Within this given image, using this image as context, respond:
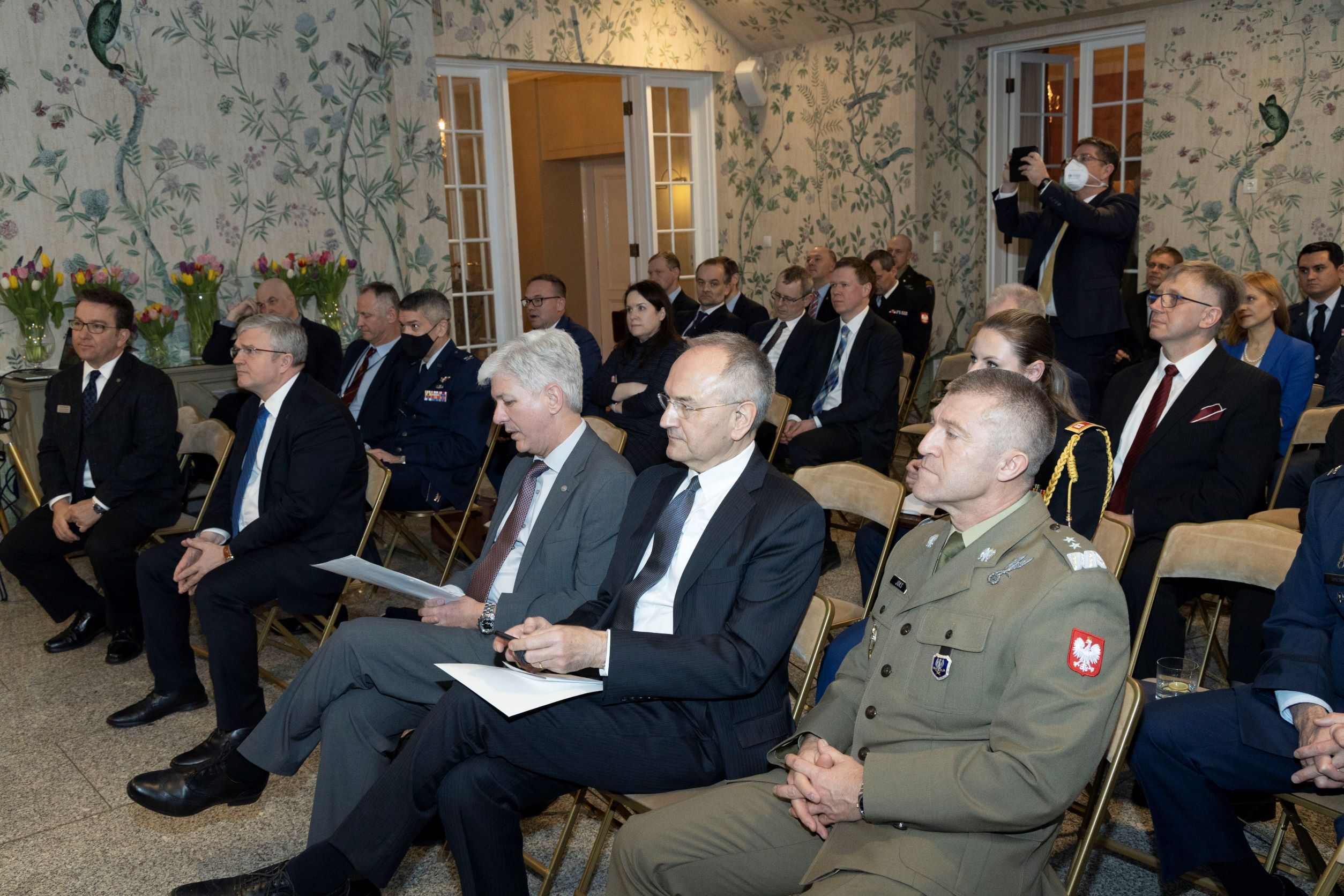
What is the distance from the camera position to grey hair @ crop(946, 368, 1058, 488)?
6.25 ft

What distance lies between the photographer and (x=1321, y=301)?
6.01m

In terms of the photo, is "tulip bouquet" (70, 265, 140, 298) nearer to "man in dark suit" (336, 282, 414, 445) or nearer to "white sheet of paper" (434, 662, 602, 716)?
"man in dark suit" (336, 282, 414, 445)

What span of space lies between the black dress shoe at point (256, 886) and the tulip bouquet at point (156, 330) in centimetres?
460

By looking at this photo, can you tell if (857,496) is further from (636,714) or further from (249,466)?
(249,466)

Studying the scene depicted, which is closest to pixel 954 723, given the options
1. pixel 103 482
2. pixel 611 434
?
pixel 611 434

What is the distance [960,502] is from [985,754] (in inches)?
17.8

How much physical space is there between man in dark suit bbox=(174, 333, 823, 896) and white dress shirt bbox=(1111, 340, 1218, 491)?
162cm

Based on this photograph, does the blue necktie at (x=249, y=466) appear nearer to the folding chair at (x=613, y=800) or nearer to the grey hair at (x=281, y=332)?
the grey hair at (x=281, y=332)

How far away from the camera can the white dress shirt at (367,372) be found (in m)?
5.24

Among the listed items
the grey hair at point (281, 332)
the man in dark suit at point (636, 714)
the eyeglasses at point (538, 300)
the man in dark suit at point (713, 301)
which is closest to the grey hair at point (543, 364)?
the man in dark suit at point (636, 714)

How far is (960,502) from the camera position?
6.39 feet

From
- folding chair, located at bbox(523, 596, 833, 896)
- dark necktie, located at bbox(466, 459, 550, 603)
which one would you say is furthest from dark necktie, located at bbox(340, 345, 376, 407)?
folding chair, located at bbox(523, 596, 833, 896)

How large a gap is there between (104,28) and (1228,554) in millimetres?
6350

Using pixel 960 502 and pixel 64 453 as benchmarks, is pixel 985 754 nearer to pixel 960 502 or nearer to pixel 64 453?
pixel 960 502
